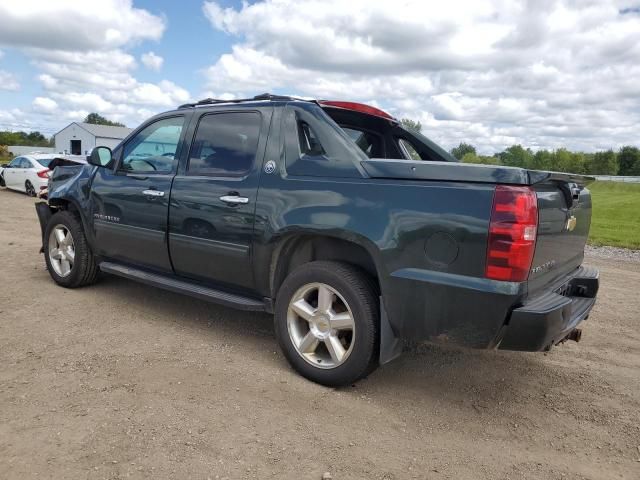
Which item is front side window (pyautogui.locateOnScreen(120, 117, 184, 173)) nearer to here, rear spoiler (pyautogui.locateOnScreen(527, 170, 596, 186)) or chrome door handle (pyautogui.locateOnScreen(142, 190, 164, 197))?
chrome door handle (pyautogui.locateOnScreen(142, 190, 164, 197))

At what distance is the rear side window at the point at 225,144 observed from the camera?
3.96 m

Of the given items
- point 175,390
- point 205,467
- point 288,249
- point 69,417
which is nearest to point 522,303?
point 288,249

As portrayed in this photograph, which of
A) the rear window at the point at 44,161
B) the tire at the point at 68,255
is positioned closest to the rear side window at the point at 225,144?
the tire at the point at 68,255

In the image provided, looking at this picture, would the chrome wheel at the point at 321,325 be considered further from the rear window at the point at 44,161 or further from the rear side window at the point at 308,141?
the rear window at the point at 44,161

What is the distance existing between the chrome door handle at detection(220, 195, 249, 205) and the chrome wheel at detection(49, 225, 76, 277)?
2.41 meters

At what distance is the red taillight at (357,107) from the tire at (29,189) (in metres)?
Result: 16.2

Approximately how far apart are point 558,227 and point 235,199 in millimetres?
2179

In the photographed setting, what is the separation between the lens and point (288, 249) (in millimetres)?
3719

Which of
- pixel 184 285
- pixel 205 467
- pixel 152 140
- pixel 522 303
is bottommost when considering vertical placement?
pixel 205 467

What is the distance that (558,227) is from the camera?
3.18 m

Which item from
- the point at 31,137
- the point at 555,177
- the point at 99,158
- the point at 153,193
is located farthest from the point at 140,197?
the point at 31,137

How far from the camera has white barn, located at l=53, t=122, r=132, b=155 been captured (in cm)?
5300

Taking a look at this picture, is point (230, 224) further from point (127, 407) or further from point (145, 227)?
point (127, 407)

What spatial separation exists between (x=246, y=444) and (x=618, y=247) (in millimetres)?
10557
